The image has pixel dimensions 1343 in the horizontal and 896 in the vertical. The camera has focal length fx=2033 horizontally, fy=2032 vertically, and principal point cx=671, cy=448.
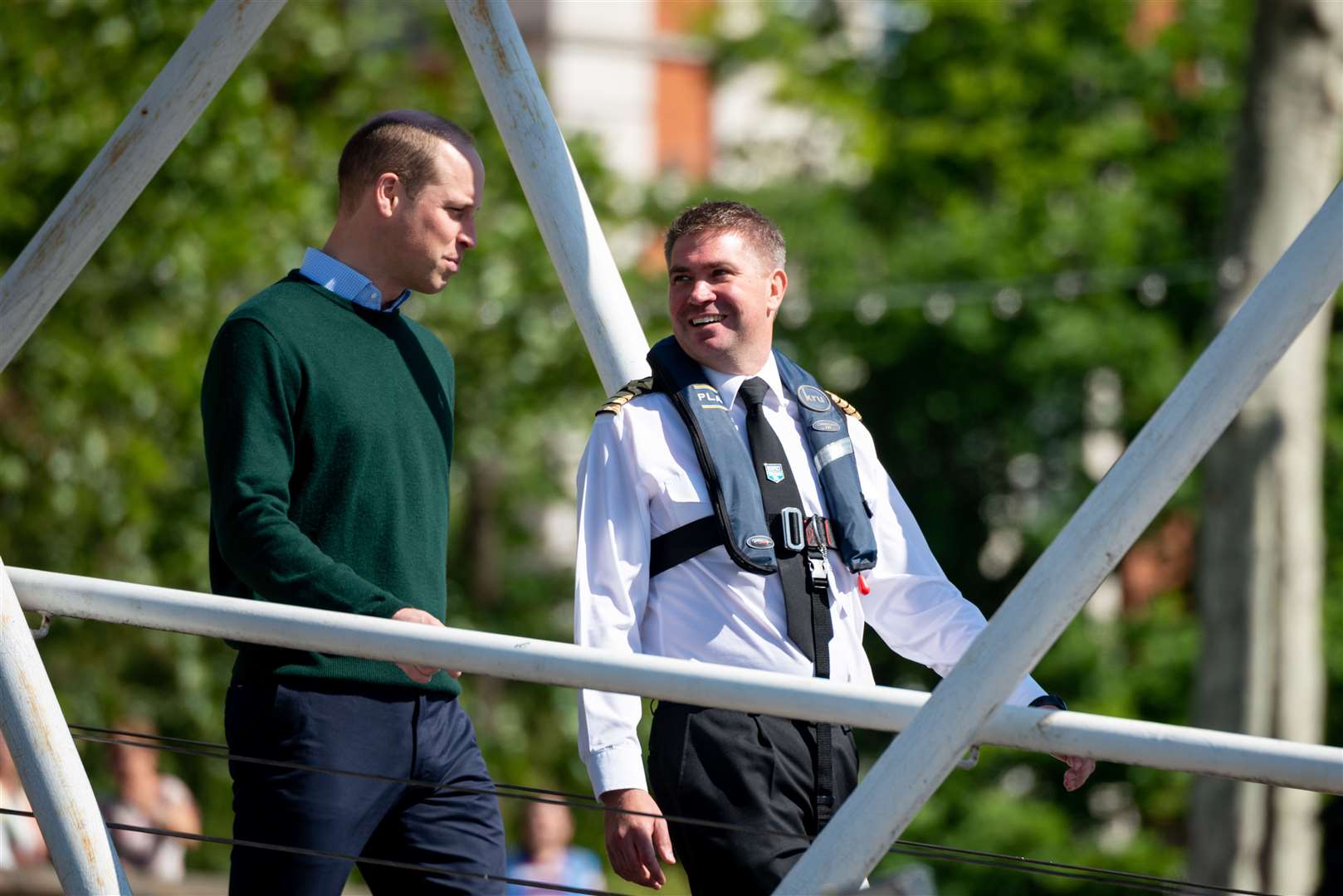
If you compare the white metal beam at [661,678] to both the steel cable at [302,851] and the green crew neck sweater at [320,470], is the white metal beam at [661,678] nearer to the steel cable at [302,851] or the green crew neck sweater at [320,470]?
the green crew neck sweater at [320,470]

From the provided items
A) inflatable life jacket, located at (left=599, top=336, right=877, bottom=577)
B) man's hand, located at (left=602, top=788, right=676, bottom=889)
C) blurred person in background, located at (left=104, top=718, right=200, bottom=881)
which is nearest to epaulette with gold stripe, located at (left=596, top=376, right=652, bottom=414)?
inflatable life jacket, located at (left=599, top=336, right=877, bottom=577)

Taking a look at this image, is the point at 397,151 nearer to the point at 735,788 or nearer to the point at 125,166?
the point at 125,166

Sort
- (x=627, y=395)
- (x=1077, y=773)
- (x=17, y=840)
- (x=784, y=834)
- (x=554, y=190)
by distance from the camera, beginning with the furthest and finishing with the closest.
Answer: (x=17, y=840)
(x=554, y=190)
(x=627, y=395)
(x=1077, y=773)
(x=784, y=834)

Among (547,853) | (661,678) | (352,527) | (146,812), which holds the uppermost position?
(352,527)

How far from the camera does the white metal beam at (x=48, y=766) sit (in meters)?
2.75

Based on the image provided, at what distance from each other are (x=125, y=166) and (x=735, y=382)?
1003 mm

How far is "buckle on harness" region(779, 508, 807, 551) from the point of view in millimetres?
3053

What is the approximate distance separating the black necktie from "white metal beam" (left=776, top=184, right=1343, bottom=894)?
67 cm

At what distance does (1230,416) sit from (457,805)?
4.70 ft

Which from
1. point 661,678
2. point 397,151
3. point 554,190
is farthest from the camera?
point 554,190

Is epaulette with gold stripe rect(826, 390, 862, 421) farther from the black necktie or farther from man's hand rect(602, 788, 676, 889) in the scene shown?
man's hand rect(602, 788, 676, 889)

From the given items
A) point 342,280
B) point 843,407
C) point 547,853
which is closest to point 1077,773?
point 843,407

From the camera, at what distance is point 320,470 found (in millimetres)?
3076

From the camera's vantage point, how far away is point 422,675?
274 centimetres
